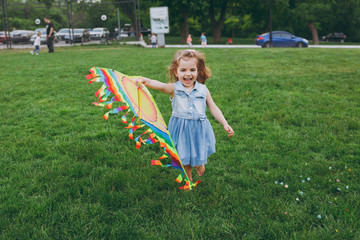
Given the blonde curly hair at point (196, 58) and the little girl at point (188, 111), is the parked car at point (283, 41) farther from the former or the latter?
the little girl at point (188, 111)

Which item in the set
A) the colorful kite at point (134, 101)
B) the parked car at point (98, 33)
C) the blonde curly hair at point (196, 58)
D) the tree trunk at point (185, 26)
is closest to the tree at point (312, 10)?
the tree trunk at point (185, 26)

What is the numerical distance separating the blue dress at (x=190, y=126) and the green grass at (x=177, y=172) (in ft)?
1.48

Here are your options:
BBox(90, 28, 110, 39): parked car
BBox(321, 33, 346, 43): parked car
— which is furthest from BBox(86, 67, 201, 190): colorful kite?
BBox(321, 33, 346, 43): parked car

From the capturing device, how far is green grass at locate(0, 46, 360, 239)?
2.72 meters

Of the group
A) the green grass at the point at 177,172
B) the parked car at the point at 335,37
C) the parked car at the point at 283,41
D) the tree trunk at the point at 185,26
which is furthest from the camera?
the parked car at the point at 335,37

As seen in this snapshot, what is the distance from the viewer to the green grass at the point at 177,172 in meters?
2.72

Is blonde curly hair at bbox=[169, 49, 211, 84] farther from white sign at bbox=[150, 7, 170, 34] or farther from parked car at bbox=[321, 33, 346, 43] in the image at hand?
parked car at bbox=[321, 33, 346, 43]

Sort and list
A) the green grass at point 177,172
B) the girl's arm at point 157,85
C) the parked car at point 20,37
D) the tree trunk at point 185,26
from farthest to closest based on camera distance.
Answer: the tree trunk at point 185,26 → the parked car at point 20,37 → the girl's arm at point 157,85 → the green grass at point 177,172

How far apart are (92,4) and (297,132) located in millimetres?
22541

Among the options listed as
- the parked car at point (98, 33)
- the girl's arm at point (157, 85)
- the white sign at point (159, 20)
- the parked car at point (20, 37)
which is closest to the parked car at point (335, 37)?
the white sign at point (159, 20)

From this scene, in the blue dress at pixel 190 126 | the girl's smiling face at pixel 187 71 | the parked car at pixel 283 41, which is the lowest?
the blue dress at pixel 190 126

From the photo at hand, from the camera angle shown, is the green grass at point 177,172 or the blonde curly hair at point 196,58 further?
the blonde curly hair at point 196,58

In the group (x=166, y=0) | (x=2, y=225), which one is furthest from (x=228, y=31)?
(x=2, y=225)

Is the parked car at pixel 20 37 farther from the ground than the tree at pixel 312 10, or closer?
closer
